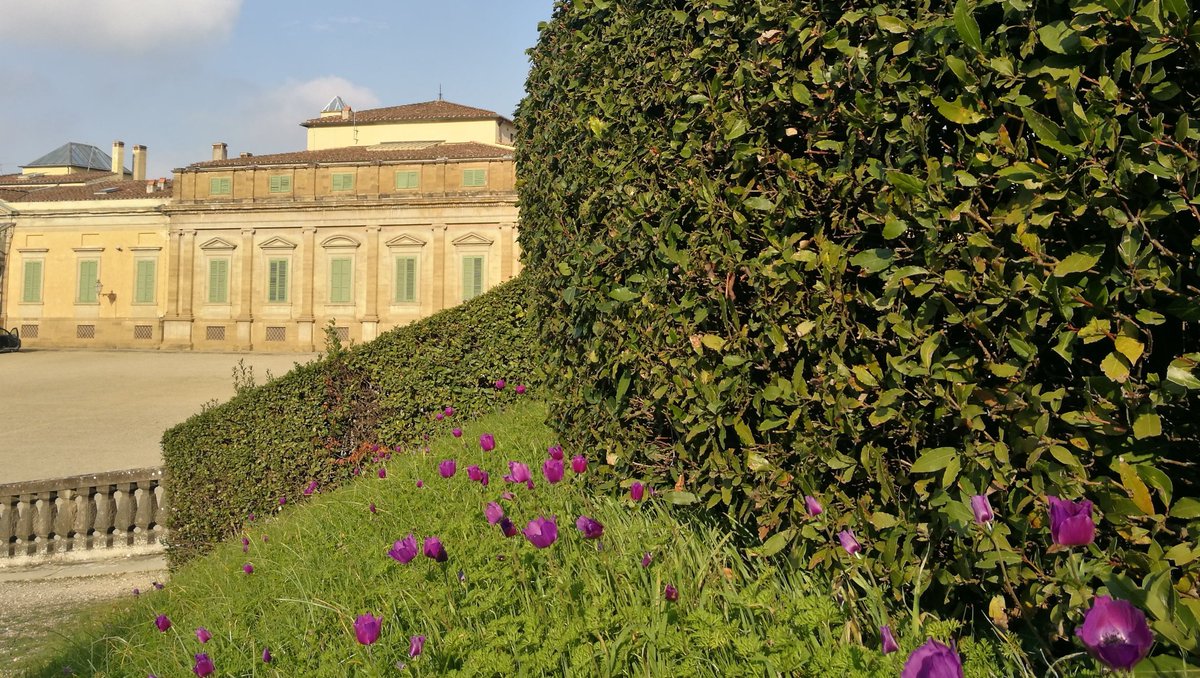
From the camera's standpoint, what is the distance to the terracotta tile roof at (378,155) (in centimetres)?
3816

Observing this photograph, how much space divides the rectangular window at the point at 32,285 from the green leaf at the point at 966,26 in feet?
159

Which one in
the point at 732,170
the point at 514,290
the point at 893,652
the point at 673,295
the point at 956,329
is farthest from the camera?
the point at 514,290

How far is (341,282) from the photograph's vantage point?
3862cm

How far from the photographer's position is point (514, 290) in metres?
8.55

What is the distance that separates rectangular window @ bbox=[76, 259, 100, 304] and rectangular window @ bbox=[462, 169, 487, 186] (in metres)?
19.2

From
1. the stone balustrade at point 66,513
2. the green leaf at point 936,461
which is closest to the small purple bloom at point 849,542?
the green leaf at point 936,461

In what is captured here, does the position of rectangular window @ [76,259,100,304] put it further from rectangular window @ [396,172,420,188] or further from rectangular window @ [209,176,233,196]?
rectangular window @ [396,172,420,188]

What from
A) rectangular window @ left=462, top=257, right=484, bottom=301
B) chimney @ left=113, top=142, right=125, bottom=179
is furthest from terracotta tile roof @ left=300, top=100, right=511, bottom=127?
chimney @ left=113, top=142, right=125, bottom=179

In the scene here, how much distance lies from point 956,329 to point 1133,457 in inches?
20.5

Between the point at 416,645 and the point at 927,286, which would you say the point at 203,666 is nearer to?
the point at 416,645

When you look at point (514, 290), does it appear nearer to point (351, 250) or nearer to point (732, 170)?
point (732, 170)

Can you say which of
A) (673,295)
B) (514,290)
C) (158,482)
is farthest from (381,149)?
(673,295)

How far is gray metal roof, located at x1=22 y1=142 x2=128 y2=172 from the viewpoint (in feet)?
207

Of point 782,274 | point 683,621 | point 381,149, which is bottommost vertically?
point 683,621
